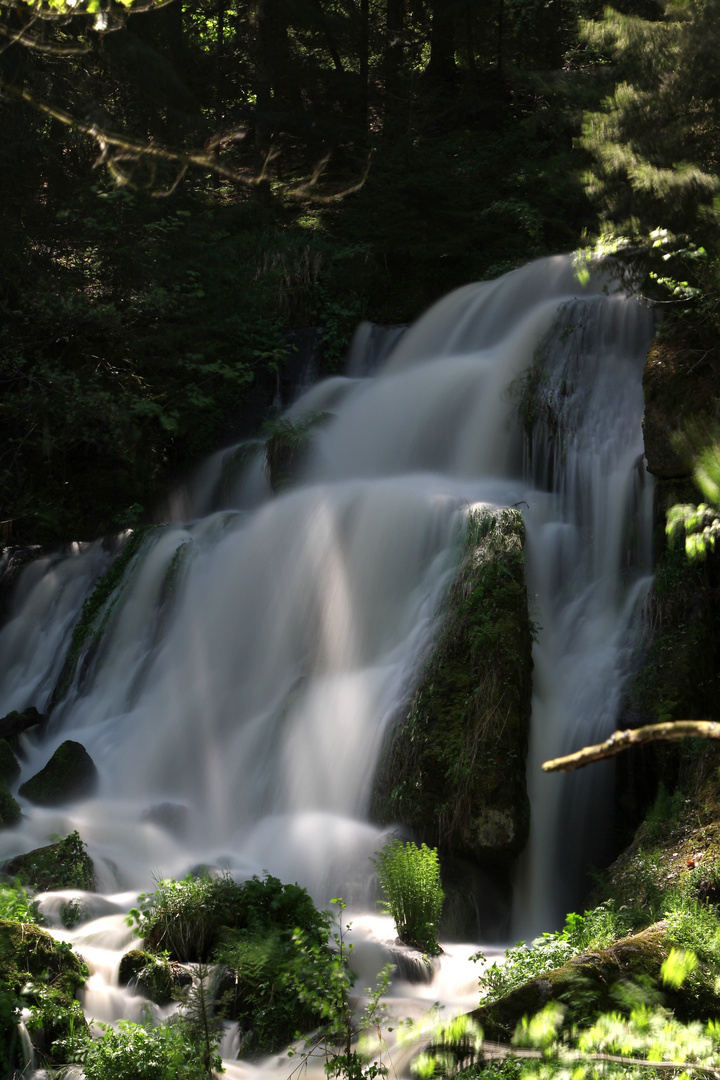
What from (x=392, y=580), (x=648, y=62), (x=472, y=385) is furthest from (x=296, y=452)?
(x=648, y=62)

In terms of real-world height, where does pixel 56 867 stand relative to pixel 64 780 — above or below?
below

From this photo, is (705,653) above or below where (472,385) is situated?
below

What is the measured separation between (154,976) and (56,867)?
62.2 inches

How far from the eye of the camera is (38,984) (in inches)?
180

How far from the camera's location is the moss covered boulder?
630 cm

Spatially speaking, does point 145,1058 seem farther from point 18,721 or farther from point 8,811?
point 18,721

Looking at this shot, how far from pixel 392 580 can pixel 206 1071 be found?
4.69 m

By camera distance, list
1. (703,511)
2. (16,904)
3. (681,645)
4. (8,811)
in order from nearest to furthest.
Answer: (703,511)
(16,904)
(681,645)
(8,811)

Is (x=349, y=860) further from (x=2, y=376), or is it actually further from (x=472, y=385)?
(x=2, y=376)

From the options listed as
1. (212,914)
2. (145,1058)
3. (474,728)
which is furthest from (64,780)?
(145,1058)

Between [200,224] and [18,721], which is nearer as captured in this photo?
[18,721]

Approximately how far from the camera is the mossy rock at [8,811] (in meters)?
7.15

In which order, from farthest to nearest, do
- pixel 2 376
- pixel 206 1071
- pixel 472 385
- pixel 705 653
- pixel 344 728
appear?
pixel 2 376 → pixel 472 385 → pixel 344 728 → pixel 705 653 → pixel 206 1071

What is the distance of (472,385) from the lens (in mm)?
11031
